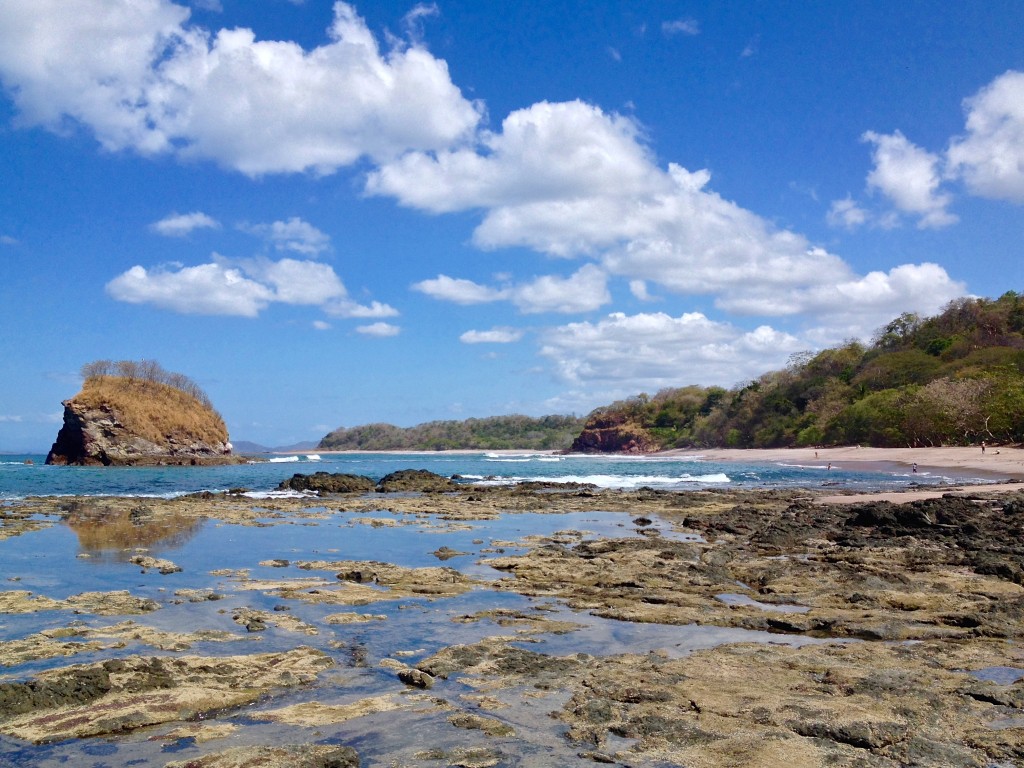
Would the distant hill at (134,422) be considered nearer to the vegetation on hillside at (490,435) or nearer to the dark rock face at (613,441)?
the dark rock face at (613,441)

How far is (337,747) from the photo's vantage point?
18.5ft

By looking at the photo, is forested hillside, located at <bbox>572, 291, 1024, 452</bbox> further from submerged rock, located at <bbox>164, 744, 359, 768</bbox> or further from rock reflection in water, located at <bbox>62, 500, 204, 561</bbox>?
submerged rock, located at <bbox>164, 744, 359, 768</bbox>

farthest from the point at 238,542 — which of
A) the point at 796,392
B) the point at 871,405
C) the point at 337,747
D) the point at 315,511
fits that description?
the point at 796,392

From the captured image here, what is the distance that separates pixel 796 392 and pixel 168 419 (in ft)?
250

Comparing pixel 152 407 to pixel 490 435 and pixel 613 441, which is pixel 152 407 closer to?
pixel 613 441

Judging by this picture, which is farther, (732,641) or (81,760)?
(732,641)

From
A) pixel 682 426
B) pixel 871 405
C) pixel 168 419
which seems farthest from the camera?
pixel 682 426

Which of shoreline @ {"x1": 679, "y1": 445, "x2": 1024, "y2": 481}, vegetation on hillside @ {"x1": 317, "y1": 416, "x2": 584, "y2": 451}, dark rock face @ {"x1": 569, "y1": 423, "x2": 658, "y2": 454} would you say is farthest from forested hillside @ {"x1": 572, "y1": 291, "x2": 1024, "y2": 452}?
vegetation on hillside @ {"x1": 317, "y1": 416, "x2": 584, "y2": 451}

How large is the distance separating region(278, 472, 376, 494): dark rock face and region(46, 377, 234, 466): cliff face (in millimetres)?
43298

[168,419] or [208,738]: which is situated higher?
[168,419]

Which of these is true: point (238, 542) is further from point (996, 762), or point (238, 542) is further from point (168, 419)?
point (168, 419)

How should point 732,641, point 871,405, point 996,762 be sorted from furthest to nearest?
point 871,405 → point 732,641 → point 996,762

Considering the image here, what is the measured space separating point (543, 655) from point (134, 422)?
77.7 metres

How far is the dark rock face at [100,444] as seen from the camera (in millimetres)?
71812
